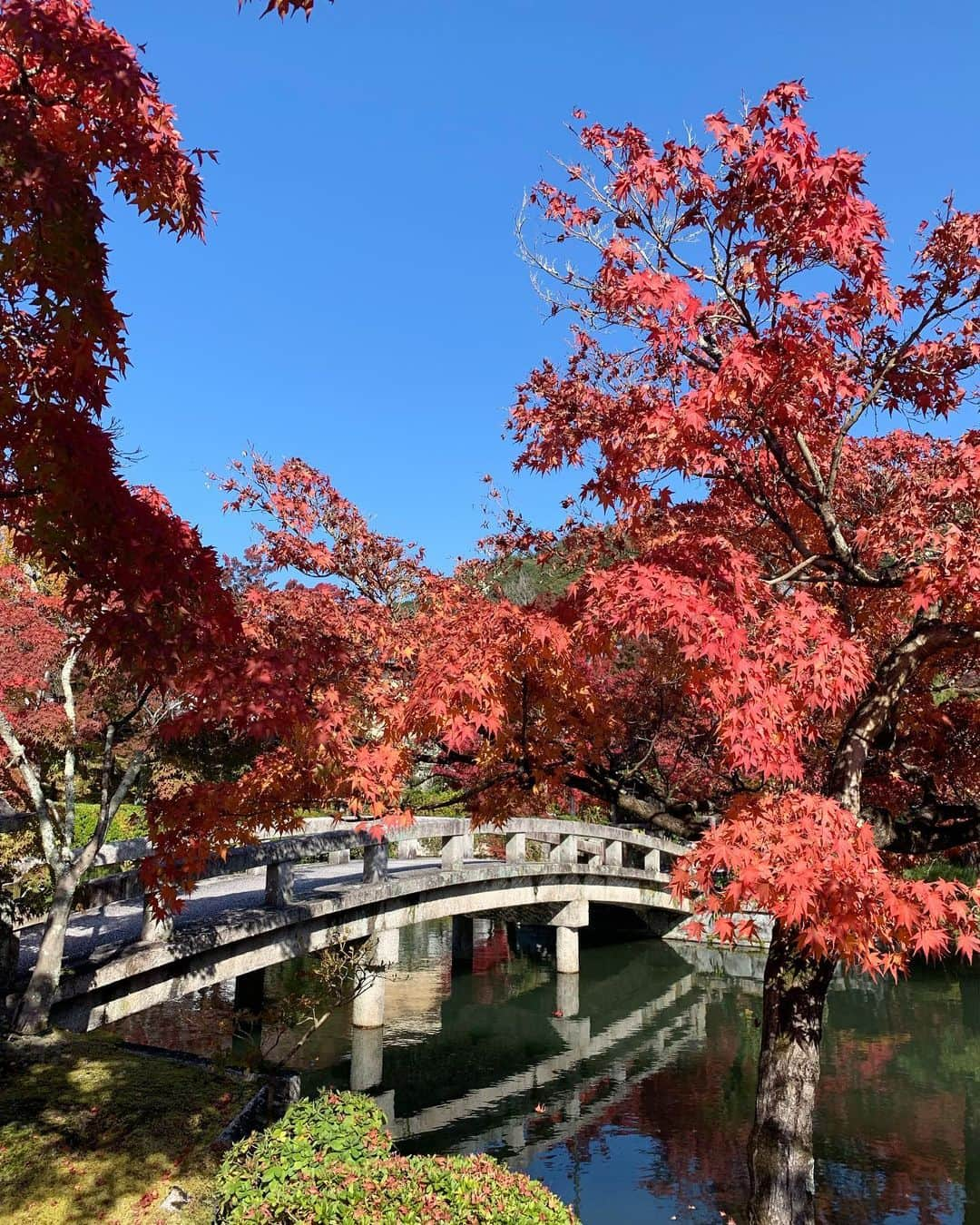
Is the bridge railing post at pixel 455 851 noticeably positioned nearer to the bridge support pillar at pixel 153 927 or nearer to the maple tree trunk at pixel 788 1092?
the bridge support pillar at pixel 153 927

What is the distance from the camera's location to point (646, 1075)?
11945mm

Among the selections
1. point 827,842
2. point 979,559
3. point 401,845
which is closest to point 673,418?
point 979,559

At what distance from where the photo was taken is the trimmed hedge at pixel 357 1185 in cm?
399

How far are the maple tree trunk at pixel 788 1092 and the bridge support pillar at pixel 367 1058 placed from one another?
20.0 feet

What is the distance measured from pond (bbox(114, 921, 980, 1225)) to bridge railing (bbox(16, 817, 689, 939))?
1.59 meters

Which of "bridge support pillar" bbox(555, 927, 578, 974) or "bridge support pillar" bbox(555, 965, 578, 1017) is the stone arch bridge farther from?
"bridge support pillar" bbox(555, 965, 578, 1017)

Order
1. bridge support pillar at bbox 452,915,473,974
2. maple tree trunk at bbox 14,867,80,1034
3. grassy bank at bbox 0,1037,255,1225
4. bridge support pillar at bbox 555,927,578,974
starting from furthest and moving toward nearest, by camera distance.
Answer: bridge support pillar at bbox 452,915,473,974 → bridge support pillar at bbox 555,927,578,974 → maple tree trunk at bbox 14,867,80,1034 → grassy bank at bbox 0,1037,255,1225

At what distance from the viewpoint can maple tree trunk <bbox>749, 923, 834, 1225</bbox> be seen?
612 centimetres

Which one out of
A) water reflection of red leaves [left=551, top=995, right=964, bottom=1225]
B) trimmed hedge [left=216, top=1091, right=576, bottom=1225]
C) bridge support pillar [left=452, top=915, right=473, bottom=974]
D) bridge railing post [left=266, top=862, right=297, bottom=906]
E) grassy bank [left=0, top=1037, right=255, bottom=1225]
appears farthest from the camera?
bridge support pillar [left=452, top=915, right=473, bottom=974]

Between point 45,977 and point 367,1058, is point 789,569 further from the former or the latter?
point 367,1058

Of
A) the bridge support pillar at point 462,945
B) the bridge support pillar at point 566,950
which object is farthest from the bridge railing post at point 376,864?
the bridge support pillar at point 462,945

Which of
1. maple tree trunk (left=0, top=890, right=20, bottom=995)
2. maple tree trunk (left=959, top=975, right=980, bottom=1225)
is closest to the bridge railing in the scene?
maple tree trunk (left=0, top=890, right=20, bottom=995)

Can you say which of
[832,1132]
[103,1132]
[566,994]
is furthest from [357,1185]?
[566,994]

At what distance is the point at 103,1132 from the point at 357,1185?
90.7 inches
